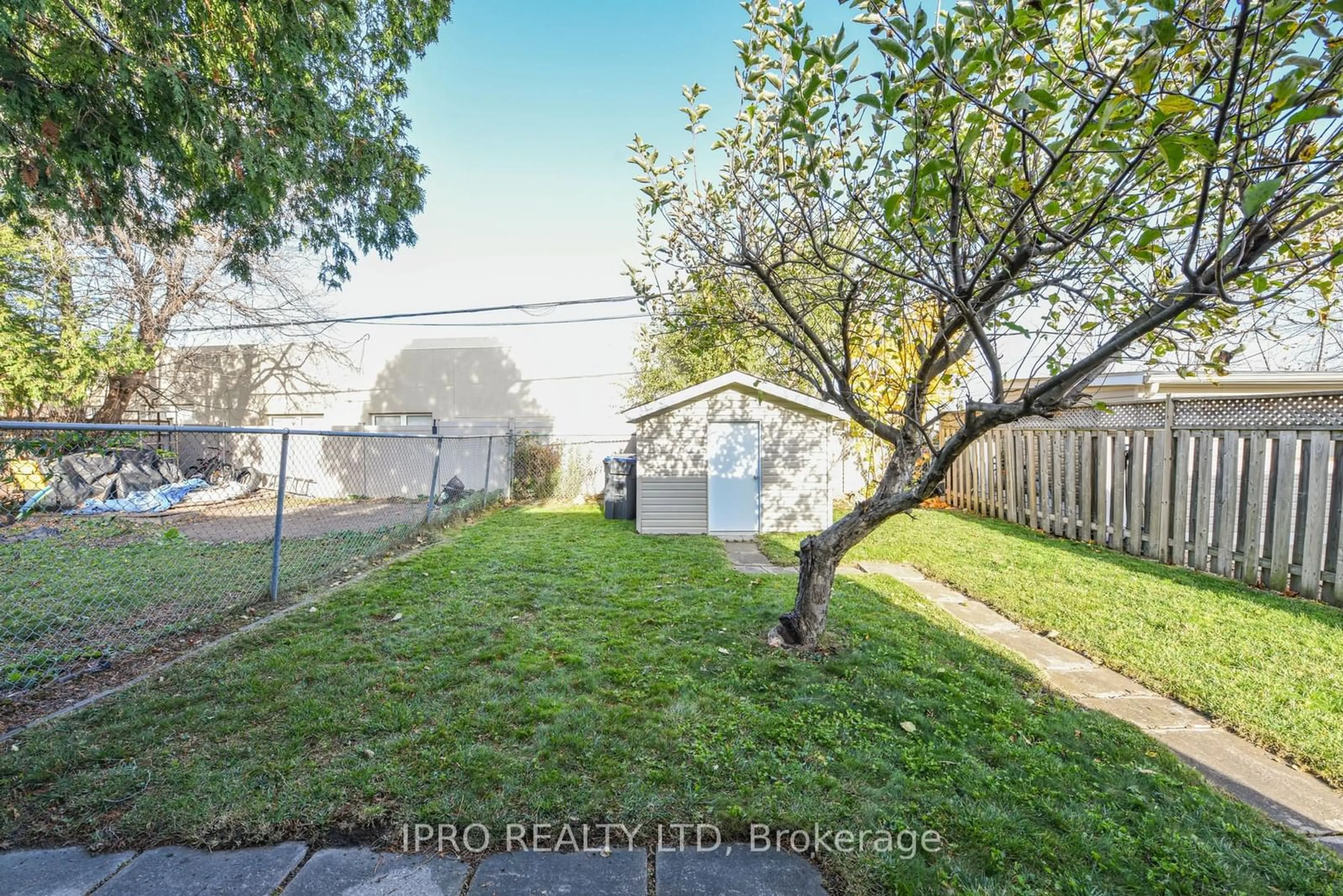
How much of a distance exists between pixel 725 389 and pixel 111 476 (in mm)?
11857

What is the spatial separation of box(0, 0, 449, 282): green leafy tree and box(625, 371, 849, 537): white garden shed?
5.83 m

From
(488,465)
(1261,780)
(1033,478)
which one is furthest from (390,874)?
(488,465)

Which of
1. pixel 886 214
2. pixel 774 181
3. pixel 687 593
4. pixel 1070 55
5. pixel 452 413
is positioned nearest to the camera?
pixel 886 214

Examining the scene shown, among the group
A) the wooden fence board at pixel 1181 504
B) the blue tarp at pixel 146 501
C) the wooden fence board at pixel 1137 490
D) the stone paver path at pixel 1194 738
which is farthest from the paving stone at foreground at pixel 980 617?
the blue tarp at pixel 146 501

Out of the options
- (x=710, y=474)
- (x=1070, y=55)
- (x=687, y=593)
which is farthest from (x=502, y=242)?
(x=1070, y=55)

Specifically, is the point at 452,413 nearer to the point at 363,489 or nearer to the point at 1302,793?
the point at 363,489

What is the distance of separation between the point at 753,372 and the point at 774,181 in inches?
293

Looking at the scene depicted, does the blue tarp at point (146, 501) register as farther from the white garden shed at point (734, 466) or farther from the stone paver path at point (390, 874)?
the stone paver path at point (390, 874)

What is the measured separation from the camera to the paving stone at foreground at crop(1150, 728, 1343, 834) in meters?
2.21

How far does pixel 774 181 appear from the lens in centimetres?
335

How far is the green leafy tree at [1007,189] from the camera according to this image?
1.57 m

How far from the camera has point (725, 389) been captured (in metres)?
8.87

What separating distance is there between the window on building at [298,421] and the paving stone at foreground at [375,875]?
14.9 metres

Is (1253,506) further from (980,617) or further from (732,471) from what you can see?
(732,471)
